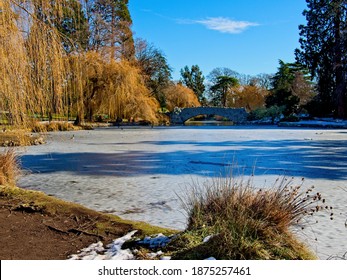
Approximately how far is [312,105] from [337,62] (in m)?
4.13

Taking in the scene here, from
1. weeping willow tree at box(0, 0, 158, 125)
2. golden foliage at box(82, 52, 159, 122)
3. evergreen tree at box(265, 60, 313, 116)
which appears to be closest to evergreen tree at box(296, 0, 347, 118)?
evergreen tree at box(265, 60, 313, 116)

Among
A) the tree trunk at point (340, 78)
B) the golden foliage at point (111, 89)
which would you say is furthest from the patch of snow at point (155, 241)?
the tree trunk at point (340, 78)

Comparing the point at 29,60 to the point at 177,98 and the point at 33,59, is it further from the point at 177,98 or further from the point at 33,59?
the point at 177,98

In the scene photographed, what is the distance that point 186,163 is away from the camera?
805cm

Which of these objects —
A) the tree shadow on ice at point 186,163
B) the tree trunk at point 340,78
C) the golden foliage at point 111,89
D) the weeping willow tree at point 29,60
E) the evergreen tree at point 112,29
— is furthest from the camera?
the evergreen tree at point 112,29

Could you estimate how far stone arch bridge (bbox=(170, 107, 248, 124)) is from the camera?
35256 mm

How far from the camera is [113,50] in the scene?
27.0 m

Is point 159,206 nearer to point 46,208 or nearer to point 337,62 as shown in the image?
point 46,208

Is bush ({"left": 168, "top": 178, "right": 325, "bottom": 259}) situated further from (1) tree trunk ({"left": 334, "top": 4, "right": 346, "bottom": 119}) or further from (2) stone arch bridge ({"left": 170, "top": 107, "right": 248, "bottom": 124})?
(2) stone arch bridge ({"left": 170, "top": 107, "right": 248, "bottom": 124})

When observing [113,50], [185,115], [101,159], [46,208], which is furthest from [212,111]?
[46,208]

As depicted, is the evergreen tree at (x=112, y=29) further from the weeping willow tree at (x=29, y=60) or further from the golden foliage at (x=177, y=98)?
the weeping willow tree at (x=29, y=60)

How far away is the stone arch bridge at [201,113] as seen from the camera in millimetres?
35256

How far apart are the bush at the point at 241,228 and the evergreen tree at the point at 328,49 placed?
83.6ft

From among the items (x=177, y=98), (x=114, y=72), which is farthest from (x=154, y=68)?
(x=114, y=72)
